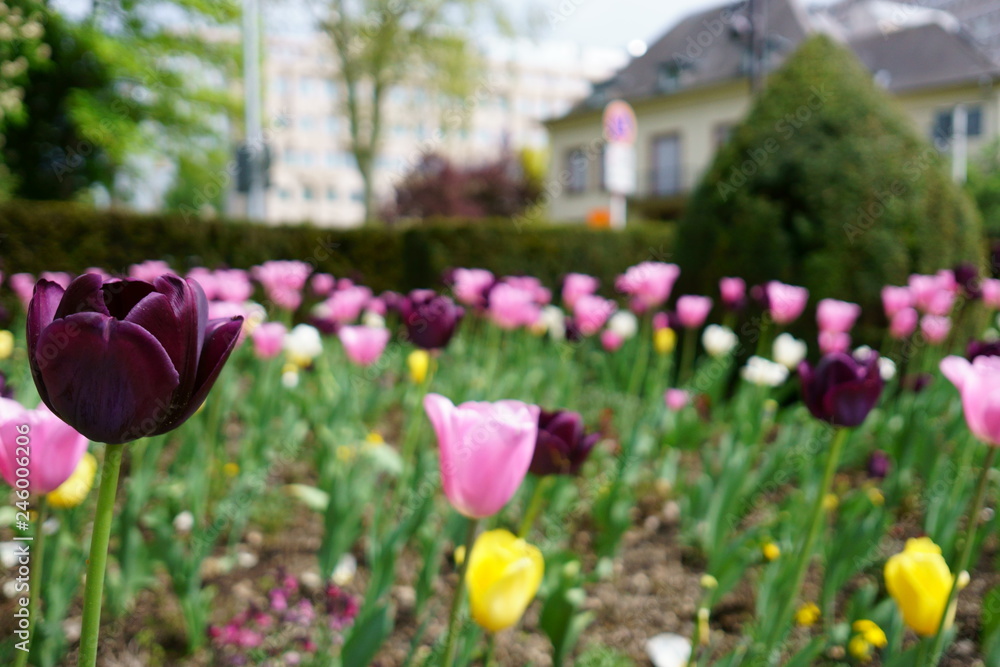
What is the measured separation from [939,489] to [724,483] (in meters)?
0.70

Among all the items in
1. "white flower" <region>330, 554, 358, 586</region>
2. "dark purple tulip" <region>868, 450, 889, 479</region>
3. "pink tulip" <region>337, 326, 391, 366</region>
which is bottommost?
"white flower" <region>330, 554, 358, 586</region>

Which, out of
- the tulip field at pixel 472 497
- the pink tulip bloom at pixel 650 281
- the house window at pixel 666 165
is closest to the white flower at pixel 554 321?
the tulip field at pixel 472 497

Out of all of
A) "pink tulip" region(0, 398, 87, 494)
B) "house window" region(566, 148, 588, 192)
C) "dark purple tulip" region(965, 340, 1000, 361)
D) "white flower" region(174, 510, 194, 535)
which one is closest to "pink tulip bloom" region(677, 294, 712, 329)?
"dark purple tulip" region(965, 340, 1000, 361)

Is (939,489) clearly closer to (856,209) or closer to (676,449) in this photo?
(676,449)

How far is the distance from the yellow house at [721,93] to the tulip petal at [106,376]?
753 inches

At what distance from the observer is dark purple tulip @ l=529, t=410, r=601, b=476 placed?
42.9 inches

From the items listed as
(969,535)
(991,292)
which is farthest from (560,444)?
(991,292)

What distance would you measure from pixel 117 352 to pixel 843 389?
41.5 inches

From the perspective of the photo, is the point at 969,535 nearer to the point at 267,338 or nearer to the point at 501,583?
the point at 501,583

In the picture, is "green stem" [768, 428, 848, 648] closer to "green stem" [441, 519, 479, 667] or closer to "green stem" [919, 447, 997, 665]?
"green stem" [919, 447, 997, 665]

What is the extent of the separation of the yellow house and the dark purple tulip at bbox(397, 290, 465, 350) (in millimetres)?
17998

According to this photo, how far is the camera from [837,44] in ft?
14.9

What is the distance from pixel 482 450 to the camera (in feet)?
2.75

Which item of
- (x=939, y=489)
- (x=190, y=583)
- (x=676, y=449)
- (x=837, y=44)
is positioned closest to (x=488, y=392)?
(x=676, y=449)
